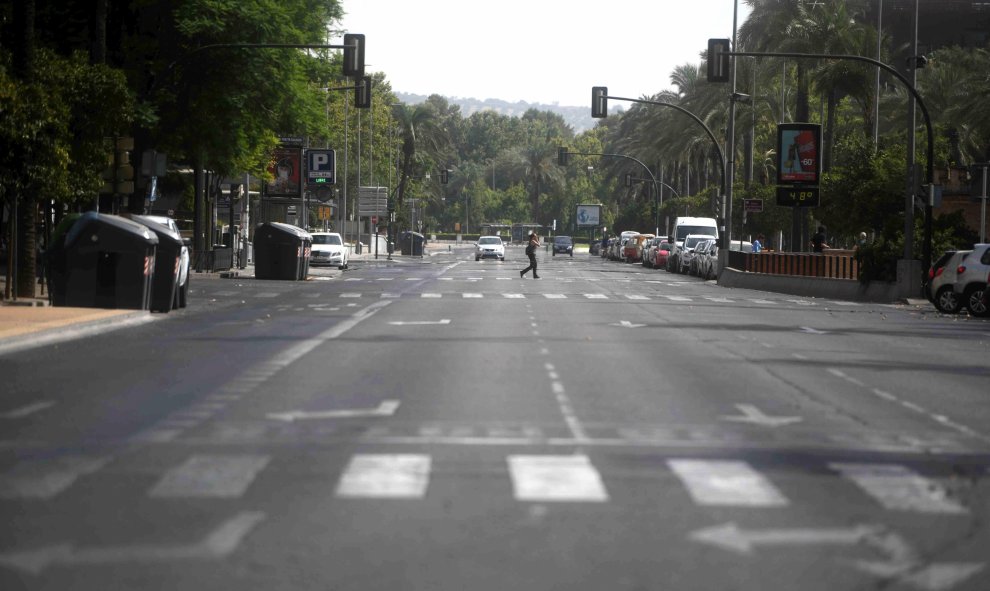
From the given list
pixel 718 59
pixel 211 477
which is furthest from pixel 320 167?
pixel 211 477

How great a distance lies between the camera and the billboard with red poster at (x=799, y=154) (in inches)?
2120

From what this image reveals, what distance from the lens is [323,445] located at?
36.9ft

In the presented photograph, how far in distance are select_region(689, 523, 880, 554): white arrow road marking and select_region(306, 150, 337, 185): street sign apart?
216 ft

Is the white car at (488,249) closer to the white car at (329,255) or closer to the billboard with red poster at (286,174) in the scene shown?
the billboard with red poster at (286,174)

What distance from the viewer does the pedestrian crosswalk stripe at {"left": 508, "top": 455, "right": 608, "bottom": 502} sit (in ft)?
29.8

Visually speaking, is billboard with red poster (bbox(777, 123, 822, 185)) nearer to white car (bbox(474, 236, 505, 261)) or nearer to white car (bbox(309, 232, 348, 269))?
white car (bbox(309, 232, 348, 269))

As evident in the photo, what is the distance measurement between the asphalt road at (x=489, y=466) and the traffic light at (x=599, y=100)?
1205 inches

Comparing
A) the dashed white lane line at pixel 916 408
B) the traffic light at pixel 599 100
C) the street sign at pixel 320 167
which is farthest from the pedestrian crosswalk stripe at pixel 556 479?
the street sign at pixel 320 167

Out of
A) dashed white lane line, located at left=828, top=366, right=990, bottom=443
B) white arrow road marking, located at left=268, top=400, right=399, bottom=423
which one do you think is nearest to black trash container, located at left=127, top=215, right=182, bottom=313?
dashed white lane line, located at left=828, top=366, right=990, bottom=443

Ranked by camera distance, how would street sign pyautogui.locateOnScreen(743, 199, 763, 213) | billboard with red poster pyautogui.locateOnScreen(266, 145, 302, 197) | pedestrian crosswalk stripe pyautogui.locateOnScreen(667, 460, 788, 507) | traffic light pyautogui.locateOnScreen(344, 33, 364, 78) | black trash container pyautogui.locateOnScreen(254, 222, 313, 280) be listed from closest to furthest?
1. pedestrian crosswalk stripe pyautogui.locateOnScreen(667, 460, 788, 507)
2. traffic light pyautogui.locateOnScreen(344, 33, 364, 78)
3. black trash container pyautogui.locateOnScreen(254, 222, 313, 280)
4. street sign pyautogui.locateOnScreen(743, 199, 763, 213)
5. billboard with red poster pyautogui.locateOnScreen(266, 145, 302, 197)

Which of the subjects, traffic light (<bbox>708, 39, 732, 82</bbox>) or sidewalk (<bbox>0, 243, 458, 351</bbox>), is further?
traffic light (<bbox>708, 39, 732, 82</bbox>)

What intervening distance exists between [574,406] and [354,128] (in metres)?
100

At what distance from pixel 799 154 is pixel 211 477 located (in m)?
46.7

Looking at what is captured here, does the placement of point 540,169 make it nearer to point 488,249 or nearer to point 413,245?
point 413,245
